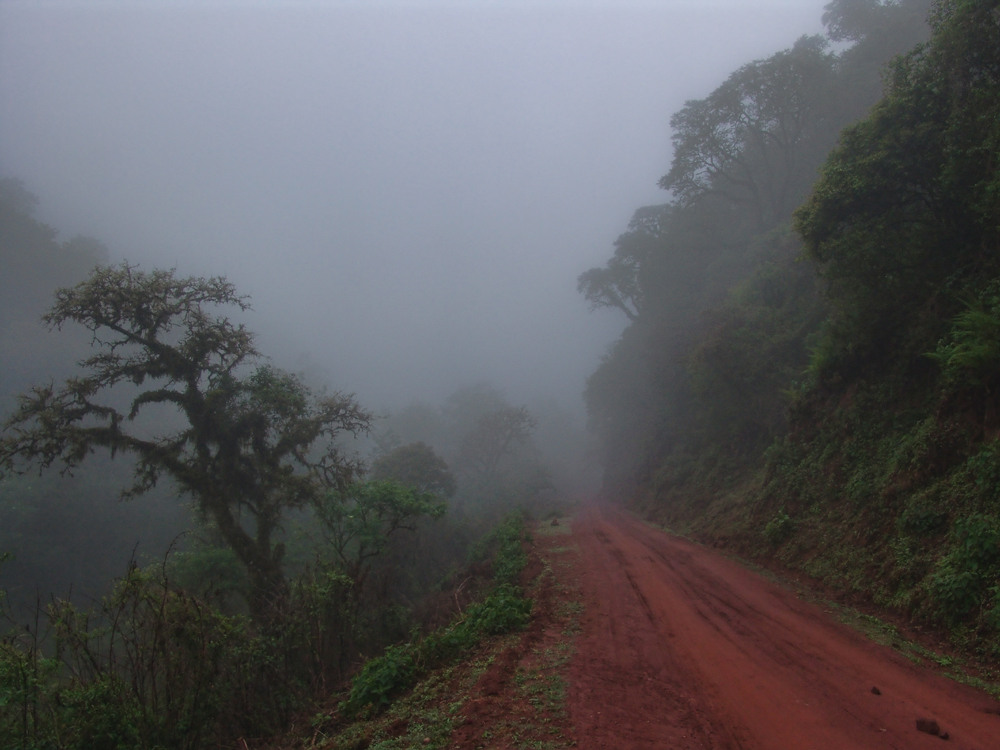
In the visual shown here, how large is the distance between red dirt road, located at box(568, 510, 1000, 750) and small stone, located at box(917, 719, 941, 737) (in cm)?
7

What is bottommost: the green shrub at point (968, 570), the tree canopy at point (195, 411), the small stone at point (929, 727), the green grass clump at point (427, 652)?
the small stone at point (929, 727)

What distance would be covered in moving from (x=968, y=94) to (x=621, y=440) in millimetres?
33263

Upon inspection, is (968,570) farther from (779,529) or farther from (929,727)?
(779,529)

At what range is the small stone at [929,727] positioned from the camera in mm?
4738

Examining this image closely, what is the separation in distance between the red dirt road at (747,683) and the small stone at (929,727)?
0.07 metres

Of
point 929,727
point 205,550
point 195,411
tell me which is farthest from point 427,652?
point 205,550

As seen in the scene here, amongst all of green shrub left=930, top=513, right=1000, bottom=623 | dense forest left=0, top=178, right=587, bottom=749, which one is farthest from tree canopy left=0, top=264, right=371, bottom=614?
green shrub left=930, top=513, right=1000, bottom=623

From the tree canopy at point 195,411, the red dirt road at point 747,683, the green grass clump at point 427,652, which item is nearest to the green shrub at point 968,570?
the red dirt road at point 747,683

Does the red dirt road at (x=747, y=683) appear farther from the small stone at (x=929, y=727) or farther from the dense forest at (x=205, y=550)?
the dense forest at (x=205, y=550)

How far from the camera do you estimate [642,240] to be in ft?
141

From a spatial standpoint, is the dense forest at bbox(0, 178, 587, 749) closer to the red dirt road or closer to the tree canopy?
the tree canopy

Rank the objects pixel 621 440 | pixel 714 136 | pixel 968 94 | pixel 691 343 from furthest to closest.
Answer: pixel 621 440 < pixel 714 136 < pixel 691 343 < pixel 968 94

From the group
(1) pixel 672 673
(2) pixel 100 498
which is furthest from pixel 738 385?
(2) pixel 100 498

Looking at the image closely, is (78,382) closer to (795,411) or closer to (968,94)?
(795,411)
